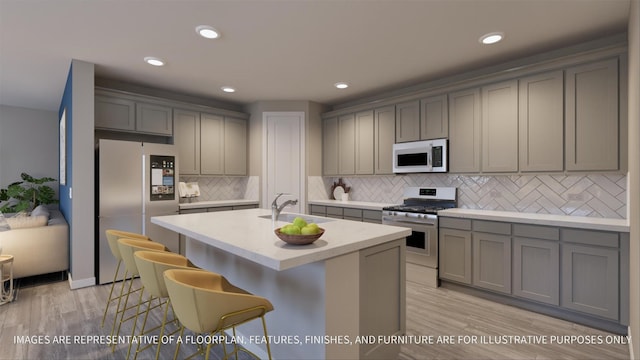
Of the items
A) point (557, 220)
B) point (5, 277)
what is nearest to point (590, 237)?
point (557, 220)

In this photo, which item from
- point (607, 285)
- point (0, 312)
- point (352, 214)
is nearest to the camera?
point (607, 285)

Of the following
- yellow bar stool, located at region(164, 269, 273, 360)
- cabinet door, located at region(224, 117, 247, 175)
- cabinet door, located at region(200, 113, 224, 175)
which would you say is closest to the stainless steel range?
yellow bar stool, located at region(164, 269, 273, 360)

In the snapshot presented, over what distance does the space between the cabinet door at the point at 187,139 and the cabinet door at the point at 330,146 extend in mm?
2027

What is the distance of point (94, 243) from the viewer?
140 inches

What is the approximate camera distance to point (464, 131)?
3572 mm

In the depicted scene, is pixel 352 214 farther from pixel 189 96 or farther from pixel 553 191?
pixel 189 96

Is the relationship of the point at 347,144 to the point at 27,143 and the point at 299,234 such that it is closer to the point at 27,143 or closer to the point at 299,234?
the point at 299,234

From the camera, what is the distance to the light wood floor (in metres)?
2.20

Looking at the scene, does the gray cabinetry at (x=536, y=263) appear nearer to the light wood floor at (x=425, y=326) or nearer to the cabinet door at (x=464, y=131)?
the light wood floor at (x=425, y=326)

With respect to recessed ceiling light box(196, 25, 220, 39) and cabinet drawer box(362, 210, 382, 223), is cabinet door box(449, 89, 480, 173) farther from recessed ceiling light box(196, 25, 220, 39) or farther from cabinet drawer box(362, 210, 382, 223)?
recessed ceiling light box(196, 25, 220, 39)

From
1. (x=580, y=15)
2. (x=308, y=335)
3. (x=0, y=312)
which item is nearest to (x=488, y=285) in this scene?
(x=308, y=335)

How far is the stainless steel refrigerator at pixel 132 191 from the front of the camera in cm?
357

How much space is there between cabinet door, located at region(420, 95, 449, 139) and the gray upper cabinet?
1.17 m

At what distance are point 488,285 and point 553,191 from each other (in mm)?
1194
